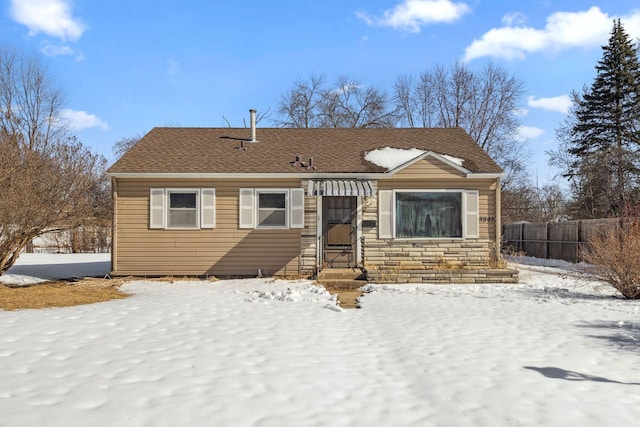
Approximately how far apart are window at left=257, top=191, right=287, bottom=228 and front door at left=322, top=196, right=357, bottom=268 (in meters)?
1.24

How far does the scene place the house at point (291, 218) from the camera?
1336 centimetres

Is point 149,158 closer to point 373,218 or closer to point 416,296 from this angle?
point 373,218

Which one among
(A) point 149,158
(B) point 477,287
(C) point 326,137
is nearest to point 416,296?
(B) point 477,287

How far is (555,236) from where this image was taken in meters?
20.8

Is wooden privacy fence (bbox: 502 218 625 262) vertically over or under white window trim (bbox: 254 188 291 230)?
under

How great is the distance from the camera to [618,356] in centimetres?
550

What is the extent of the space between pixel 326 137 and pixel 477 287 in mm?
7408

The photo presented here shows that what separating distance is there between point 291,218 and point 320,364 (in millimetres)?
8467

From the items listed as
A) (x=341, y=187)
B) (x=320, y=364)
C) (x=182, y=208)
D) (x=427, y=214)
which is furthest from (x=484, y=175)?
(x=320, y=364)

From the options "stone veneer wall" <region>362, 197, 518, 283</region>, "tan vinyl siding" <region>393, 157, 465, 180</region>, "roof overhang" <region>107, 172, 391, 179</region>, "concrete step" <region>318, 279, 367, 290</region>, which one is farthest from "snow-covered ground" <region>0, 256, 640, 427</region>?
"tan vinyl siding" <region>393, 157, 465, 180</region>

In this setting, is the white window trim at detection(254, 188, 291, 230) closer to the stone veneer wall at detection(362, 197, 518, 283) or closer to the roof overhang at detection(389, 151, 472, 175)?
the stone veneer wall at detection(362, 197, 518, 283)

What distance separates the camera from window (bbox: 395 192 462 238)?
13578mm

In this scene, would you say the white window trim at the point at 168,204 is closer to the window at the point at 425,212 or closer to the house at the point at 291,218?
the house at the point at 291,218

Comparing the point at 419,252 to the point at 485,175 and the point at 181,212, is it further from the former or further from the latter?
the point at 181,212
